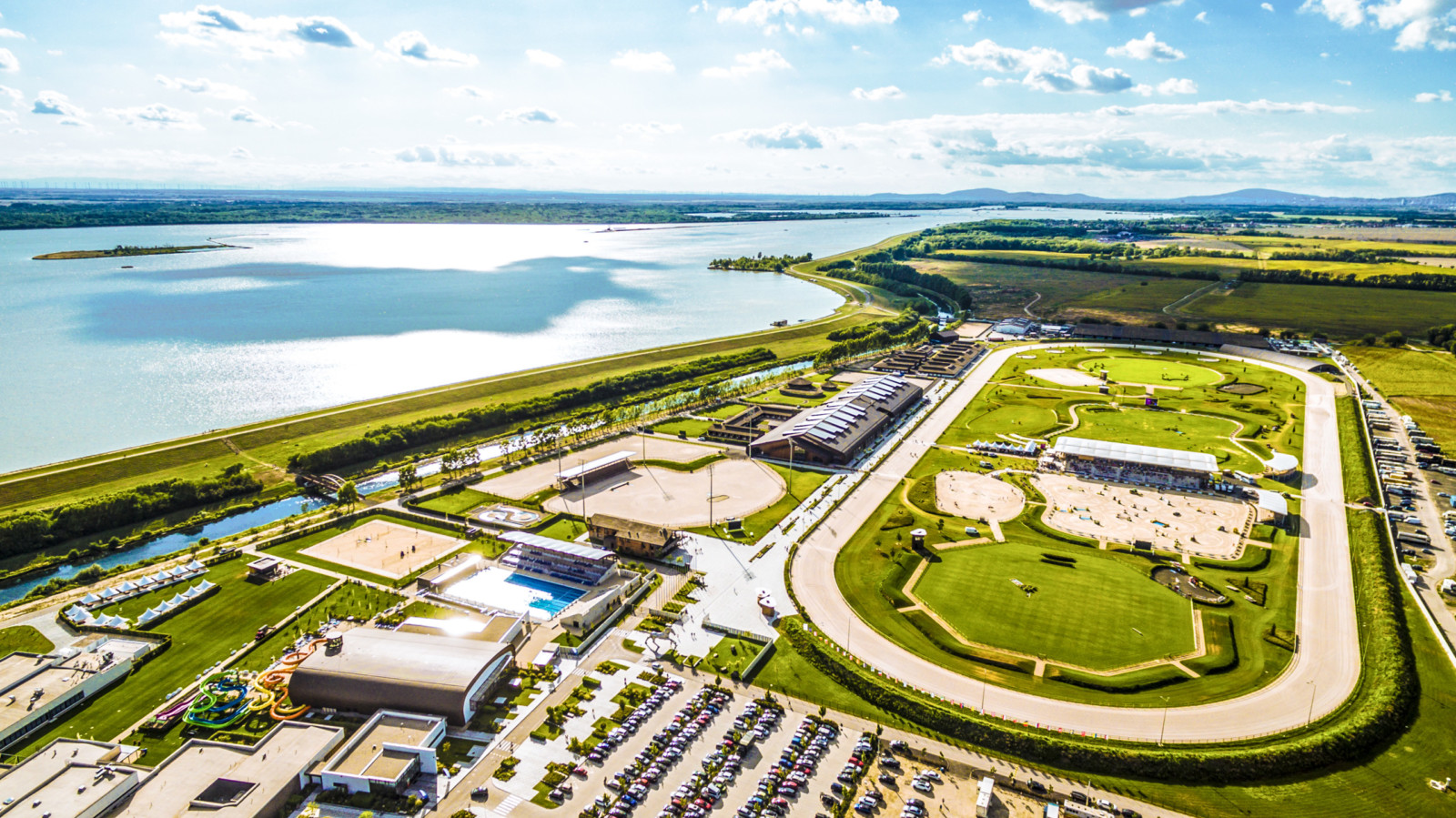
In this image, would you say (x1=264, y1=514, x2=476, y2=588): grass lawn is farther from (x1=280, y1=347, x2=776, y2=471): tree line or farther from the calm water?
the calm water

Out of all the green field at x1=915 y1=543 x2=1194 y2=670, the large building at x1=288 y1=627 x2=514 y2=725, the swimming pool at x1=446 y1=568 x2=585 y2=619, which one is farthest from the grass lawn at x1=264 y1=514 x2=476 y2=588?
the green field at x1=915 y1=543 x2=1194 y2=670

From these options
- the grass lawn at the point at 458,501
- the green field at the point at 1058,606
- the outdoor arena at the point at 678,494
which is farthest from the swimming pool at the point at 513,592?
the green field at the point at 1058,606

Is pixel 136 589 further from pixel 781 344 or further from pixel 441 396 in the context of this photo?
pixel 781 344

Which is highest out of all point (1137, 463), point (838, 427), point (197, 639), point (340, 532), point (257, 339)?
point (257, 339)

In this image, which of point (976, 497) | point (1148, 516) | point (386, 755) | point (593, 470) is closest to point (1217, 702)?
point (1148, 516)

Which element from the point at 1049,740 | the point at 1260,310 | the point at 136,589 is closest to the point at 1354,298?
the point at 1260,310

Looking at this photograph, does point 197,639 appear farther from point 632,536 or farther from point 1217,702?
point 1217,702

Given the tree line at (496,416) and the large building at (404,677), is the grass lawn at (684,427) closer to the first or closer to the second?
the tree line at (496,416)
